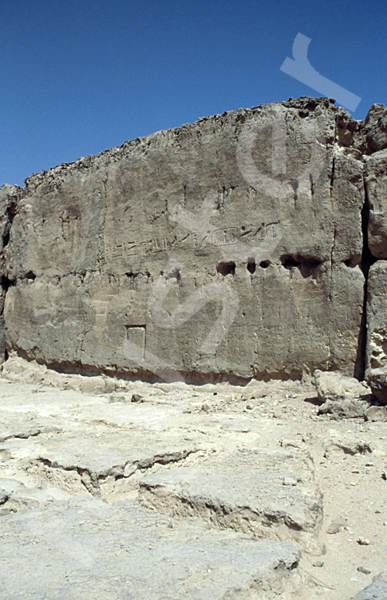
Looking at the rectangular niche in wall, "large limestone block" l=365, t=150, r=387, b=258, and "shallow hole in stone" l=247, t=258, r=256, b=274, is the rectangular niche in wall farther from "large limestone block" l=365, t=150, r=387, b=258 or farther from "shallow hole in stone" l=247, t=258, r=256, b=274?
"large limestone block" l=365, t=150, r=387, b=258

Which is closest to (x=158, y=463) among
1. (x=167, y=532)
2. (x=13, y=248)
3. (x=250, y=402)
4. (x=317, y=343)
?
(x=167, y=532)

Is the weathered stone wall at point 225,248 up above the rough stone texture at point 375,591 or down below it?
above

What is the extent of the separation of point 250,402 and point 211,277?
61.9 inches

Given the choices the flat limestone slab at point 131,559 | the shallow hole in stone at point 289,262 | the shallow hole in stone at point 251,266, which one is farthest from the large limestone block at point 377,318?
the flat limestone slab at point 131,559

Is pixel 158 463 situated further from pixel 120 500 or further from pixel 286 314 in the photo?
pixel 286 314

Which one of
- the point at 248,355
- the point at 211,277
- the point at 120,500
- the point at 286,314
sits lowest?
the point at 120,500

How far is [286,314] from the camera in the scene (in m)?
5.02

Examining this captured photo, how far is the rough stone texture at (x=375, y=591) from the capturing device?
4.72ft

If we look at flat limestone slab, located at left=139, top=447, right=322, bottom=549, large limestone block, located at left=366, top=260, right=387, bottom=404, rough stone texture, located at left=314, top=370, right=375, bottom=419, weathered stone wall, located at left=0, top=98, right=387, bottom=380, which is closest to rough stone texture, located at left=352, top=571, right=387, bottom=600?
flat limestone slab, located at left=139, top=447, right=322, bottom=549

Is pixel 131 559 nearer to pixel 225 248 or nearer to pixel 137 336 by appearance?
pixel 225 248

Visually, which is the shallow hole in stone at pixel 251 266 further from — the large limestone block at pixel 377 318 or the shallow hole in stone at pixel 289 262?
the large limestone block at pixel 377 318
